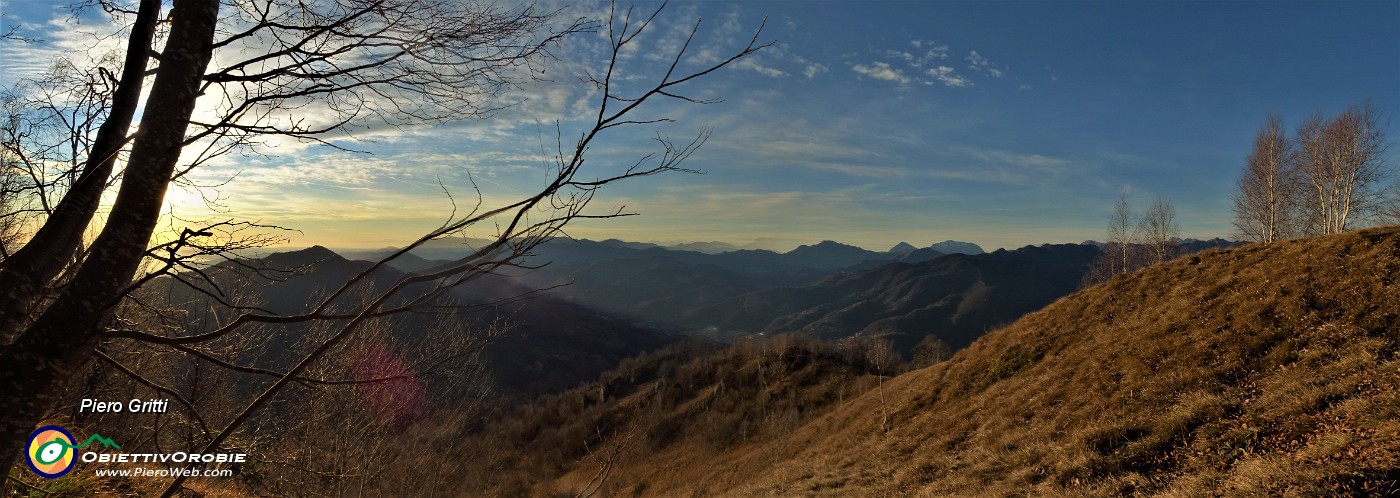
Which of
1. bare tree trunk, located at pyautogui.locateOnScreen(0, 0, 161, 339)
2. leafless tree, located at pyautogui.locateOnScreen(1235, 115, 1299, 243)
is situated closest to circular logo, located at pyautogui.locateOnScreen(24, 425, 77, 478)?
bare tree trunk, located at pyautogui.locateOnScreen(0, 0, 161, 339)

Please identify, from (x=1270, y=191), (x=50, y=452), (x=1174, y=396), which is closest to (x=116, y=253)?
(x=50, y=452)

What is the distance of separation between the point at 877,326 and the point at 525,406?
137822 millimetres

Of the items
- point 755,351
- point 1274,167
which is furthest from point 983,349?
point 755,351

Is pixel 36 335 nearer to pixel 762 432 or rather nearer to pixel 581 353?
pixel 762 432

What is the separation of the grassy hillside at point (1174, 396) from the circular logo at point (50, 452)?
377 cm

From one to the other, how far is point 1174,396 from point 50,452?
1522cm

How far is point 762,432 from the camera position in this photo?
34719 millimetres

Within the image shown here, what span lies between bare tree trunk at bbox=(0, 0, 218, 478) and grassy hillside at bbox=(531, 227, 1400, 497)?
4009 millimetres

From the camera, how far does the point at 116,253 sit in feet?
5.38

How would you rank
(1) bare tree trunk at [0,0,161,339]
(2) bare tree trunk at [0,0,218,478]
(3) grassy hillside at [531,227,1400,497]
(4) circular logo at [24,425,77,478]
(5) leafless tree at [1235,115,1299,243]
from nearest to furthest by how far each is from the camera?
(2) bare tree trunk at [0,0,218,478]
(1) bare tree trunk at [0,0,161,339]
(4) circular logo at [24,425,77,478]
(3) grassy hillside at [531,227,1400,497]
(5) leafless tree at [1235,115,1299,243]

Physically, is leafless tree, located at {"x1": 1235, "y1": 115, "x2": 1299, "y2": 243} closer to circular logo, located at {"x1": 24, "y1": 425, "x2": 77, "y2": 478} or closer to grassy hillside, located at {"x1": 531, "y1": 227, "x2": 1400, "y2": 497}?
grassy hillside, located at {"x1": 531, "y1": 227, "x2": 1400, "y2": 497}

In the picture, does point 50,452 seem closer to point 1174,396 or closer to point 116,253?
point 116,253

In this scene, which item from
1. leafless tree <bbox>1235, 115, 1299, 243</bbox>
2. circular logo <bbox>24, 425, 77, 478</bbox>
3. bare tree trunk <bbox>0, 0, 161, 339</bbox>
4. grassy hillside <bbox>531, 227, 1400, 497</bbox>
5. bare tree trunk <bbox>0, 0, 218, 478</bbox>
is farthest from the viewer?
leafless tree <bbox>1235, 115, 1299, 243</bbox>

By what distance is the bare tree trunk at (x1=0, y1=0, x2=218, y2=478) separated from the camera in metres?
1.55
